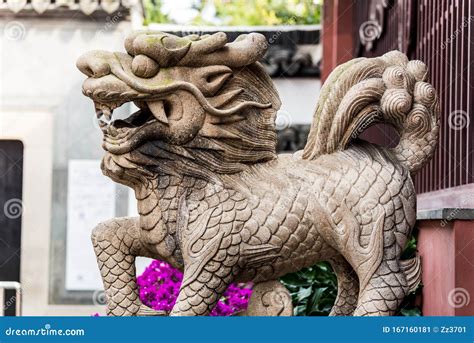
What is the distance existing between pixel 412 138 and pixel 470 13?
838 mm

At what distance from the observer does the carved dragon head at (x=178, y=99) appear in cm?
153

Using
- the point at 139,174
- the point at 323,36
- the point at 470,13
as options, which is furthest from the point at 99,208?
the point at 139,174

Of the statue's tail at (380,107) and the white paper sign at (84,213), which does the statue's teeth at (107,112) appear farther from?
the white paper sign at (84,213)

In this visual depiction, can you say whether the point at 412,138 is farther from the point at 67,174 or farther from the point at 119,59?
the point at 67,174

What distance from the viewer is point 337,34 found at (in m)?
5.45

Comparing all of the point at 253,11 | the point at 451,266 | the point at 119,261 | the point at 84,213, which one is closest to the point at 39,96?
the point at 84,213

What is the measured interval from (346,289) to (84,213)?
4215 millimetres

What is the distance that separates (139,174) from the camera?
5.17ft

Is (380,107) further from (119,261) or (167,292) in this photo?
(167,292)

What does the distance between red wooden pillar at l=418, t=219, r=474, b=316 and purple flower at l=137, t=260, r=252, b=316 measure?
0.55 m

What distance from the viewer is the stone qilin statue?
60.9 inches

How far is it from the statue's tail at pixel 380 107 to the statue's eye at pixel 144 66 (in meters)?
0.34

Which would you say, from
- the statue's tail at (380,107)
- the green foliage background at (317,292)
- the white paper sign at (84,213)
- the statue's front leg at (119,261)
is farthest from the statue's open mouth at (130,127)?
the white paper sign at (84,213)

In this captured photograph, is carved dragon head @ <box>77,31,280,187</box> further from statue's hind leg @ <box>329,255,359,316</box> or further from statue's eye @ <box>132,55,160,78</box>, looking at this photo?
statue's hind leg @ <box>329,255,359,316</box>
